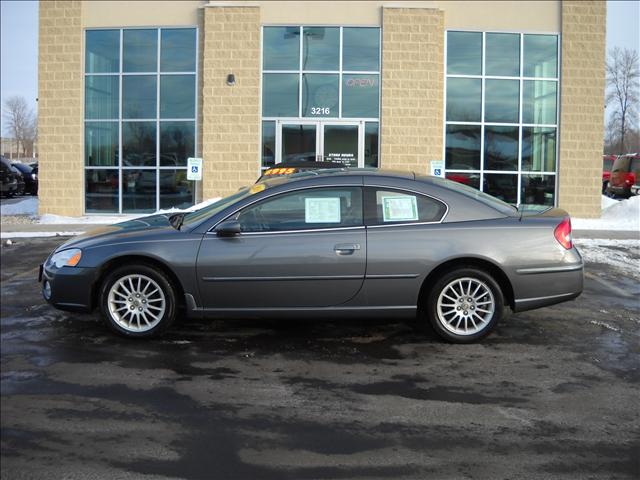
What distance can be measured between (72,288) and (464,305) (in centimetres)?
341

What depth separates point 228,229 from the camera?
19.4ft

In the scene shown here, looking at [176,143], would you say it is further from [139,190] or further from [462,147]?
[462,147]

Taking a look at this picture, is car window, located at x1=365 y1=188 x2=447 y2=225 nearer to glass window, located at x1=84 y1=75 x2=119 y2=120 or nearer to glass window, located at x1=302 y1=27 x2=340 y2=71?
glass window, located at x1=302 y1=27 x2=340 y2=71

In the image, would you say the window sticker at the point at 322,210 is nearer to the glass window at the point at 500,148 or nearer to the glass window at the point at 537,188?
the glass window at the point at 500,148

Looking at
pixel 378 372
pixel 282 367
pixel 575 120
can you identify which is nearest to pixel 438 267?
pixel 378 372

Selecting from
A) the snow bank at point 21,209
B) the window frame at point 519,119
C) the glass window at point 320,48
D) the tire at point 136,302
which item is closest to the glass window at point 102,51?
the snow bank at point 21,209

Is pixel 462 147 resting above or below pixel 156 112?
below

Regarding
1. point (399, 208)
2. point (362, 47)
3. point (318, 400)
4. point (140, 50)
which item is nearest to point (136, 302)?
point (318, 400)

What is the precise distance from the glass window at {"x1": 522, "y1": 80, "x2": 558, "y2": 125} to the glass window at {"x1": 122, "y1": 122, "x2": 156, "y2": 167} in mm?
9869

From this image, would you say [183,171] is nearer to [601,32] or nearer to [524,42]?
[524,42]

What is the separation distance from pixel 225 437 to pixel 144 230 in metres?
2.72

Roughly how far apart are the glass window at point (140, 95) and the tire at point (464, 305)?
1402 cm

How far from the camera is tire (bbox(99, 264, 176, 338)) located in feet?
19.6

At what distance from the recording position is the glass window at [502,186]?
18.3m
